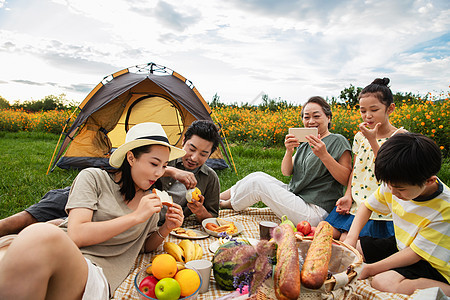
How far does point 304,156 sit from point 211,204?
120 cm

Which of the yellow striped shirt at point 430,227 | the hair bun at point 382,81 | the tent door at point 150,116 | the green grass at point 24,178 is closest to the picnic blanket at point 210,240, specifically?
the yellow striped shirt at point 430,227

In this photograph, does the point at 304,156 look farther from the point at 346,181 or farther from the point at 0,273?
the point at 0,273

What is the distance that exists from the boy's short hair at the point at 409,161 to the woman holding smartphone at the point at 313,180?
40.4 inches

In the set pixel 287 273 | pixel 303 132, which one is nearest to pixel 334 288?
pixel 287 273

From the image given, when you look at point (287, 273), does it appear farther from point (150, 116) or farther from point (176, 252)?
point (150, 116)

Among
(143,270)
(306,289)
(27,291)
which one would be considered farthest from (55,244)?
(306,289)

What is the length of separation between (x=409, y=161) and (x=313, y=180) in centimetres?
150

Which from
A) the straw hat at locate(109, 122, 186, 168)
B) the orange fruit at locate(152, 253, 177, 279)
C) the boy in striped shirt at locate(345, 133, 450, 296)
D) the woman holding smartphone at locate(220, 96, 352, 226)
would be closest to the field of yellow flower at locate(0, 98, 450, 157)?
the woman holding smartphone at locate(220, 96, 352, 226)

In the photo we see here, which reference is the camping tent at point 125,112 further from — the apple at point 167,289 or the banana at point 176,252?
the apple at point 167,289

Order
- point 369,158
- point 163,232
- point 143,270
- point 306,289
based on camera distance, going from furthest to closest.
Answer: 1. point 369,158
2. point 163,232
3. point 143,270
4. point 306,289

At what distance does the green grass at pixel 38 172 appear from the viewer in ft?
11.9

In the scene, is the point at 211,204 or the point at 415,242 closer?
the point at 415,242

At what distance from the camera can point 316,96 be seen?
3.06 m

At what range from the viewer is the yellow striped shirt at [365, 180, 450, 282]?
170 centimetres
